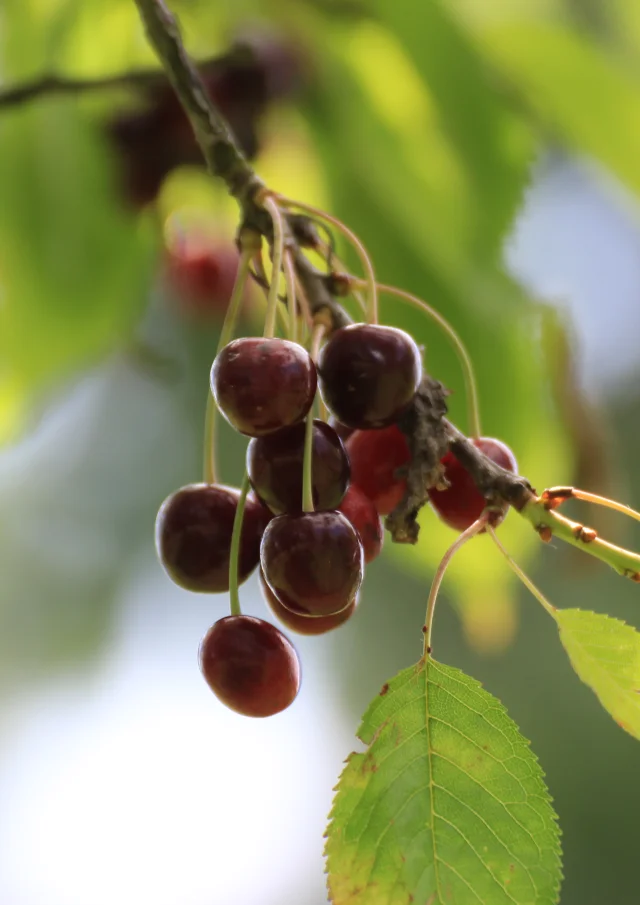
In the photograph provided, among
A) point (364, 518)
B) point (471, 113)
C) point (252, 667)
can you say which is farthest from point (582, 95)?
point (252, 667)

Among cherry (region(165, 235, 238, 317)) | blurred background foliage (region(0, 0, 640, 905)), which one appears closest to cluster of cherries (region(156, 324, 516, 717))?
blurred background foliage (region(0, 0, 640, 905))

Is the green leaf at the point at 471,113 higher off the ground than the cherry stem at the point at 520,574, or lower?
higher

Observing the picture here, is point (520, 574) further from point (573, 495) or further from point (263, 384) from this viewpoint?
point (263, 384)

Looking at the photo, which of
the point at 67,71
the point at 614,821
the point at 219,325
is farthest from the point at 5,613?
the point at 67,71

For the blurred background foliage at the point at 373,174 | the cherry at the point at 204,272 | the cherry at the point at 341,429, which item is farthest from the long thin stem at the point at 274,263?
the cherry at the point at 204,272

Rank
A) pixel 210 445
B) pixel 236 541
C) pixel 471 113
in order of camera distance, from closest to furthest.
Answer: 1. pixel 236 541
2. pixel 210 445
3. pixel 471 113

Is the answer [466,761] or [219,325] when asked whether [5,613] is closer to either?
[219,325]

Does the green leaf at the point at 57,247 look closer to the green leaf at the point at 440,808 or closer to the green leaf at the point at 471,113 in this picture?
the green leaf at the point at 471,113

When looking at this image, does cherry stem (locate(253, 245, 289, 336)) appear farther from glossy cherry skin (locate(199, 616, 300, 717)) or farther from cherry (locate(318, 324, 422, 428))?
glossy cherry skin (locate(199, 616, 300, 717))
